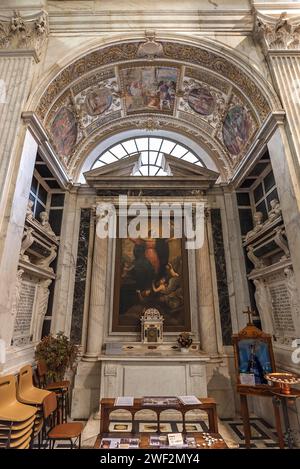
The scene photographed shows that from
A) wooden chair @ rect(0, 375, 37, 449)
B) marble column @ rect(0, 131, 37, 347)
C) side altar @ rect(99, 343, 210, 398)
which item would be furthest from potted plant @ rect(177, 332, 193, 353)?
marble column @ rect(0, 131, 37, 347)

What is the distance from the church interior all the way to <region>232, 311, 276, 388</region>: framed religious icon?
0.03 m

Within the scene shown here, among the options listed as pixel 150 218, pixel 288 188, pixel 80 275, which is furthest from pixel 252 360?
pixel 80 275

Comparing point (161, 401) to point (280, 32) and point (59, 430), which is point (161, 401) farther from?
point (280, 32)

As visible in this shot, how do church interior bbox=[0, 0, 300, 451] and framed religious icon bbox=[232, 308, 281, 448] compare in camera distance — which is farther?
church interior bbox=[0, 0, 300, 451]

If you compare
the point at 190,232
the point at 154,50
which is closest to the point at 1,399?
the point at 190,232

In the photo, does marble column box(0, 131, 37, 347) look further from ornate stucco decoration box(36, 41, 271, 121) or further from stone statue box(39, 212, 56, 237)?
stone statue box(39, 212, 56, 237)

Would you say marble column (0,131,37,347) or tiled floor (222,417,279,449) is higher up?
marble column (0,131,37,347)

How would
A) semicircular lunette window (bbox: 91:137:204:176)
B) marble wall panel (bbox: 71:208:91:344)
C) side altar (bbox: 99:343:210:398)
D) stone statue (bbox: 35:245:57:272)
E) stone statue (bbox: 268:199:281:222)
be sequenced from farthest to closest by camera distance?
semicircular lunette window (bbox: 91:137:204:176)
marble wall panel (bbox: 71:208:91:344)
stone statue (bbox: 35:245:57:272)
side altar (bbox: 99:343:210:398)
stone statue (bbox: 268:199:281:222)

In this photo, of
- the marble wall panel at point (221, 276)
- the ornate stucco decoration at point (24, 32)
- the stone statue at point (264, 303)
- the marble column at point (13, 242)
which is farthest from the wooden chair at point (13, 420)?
the ornate stucco decoration at point (24, 32)

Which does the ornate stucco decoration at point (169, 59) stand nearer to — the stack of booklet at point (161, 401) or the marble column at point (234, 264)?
the marble column at point (234, 264)

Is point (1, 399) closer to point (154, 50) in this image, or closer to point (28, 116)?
point (28, 116)

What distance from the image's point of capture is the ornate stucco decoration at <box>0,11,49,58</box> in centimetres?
596

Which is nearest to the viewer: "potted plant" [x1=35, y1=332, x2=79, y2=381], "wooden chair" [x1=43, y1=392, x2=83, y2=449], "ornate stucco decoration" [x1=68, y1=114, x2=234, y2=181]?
"wooden chair" [x1=43, y1=392, x2=83, y2=449]
